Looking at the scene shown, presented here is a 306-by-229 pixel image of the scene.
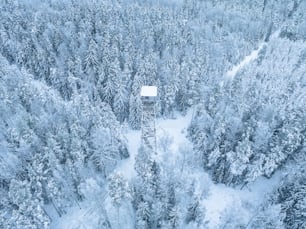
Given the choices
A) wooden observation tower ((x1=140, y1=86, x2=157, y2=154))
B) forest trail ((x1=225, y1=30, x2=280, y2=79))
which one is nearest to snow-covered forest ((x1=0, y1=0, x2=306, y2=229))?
wooden observation tower ((x1=140, y1=86, x2=157, y2=154))

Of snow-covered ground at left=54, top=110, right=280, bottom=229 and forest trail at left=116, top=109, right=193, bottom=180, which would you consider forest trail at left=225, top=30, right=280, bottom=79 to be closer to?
forest trail at left=116, top=109, right=193, bottom=180

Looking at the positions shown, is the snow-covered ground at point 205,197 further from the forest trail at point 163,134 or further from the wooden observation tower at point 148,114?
the wooden observation tower at point 148,114

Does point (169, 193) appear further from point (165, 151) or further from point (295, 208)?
point (295, 208)

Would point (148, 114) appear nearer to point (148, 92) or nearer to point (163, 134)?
point (148, 92)

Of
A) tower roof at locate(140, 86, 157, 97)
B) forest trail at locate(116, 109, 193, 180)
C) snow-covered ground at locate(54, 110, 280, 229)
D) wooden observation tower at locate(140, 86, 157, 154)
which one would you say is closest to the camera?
snow-covered ground at locate(54, 110, 280, 229)

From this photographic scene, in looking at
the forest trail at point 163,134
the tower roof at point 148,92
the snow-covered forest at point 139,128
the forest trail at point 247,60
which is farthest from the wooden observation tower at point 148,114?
the forest trail at point 247,60

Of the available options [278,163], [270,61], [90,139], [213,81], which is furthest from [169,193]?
[270,61]

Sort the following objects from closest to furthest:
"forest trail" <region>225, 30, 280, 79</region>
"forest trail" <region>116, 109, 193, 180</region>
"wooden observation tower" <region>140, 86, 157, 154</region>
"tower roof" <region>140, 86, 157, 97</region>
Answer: "forest trail" <region>116, 109, 193, 180</region>
"wooden observation tower" <region>140, 86, 157, 154</region>
"tower roof" <region>140, 86, 157, 97</region>
"forest trail" <region>225, 30, 280, 79</region>

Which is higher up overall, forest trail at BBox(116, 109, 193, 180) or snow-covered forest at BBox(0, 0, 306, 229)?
snow-covered forest at BBox(0, 0, 306, 229)
